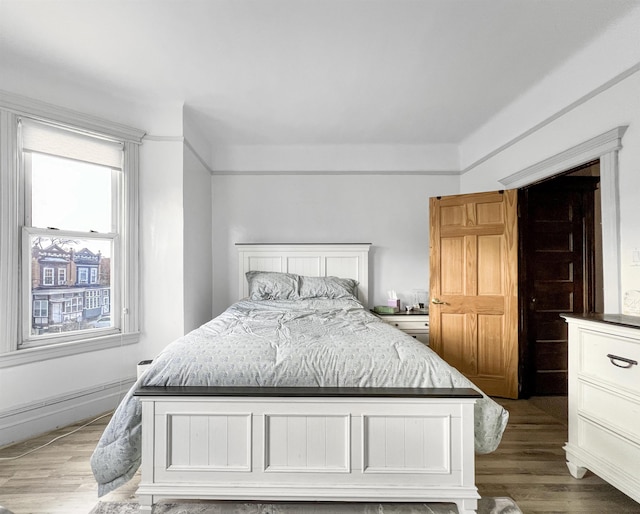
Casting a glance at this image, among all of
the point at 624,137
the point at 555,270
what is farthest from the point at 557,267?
the point at 624,137

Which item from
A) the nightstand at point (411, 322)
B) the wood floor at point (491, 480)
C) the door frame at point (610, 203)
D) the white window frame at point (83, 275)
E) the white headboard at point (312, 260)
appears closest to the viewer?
the wood floor at point (491, 480)

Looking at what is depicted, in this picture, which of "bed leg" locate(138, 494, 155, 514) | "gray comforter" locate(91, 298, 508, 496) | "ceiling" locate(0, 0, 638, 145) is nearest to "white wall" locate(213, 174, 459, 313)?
"ceiling" locate(0, 0, 638, 145)

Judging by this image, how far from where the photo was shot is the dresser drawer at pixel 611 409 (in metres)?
1.72

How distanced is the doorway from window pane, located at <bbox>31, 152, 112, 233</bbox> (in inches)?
154

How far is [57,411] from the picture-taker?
8.87 feet

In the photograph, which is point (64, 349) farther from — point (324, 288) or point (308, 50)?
point (308, 50)

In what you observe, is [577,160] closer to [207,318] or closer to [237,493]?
[237,493]

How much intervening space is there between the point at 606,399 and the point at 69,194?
3.90 m

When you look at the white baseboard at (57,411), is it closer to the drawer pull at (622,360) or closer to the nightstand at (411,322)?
the nightstand at (411,322)

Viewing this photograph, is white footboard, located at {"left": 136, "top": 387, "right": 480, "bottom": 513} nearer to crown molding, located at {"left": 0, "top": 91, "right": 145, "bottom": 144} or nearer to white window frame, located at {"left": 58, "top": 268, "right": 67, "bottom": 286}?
white window frame, located at {"left": 58, "top": 268, "right": 67, "bottom": 286}

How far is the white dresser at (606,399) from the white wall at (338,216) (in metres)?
2.31

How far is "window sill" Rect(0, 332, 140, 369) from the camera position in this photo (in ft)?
8.23

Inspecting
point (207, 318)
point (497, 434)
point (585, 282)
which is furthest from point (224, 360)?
point (585, 282)

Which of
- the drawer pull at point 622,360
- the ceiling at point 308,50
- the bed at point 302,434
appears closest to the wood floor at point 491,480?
the bed at point 302,434
